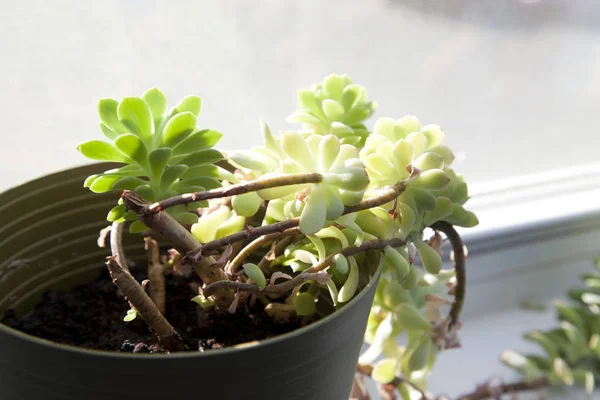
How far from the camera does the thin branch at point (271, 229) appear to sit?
1.30 ft

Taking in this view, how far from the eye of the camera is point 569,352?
1.01 meters

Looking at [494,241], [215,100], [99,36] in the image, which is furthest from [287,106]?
[494,241]

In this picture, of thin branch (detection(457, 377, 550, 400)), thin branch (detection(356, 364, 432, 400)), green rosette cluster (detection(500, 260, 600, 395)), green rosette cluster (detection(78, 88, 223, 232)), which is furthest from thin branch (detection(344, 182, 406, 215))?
green rosette cluster (detection(500, 260, 600, 395))

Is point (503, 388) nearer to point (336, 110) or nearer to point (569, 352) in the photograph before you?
point (569, 352)

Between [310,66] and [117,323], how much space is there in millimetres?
525

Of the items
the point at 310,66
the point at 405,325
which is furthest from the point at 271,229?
the point at 310,66

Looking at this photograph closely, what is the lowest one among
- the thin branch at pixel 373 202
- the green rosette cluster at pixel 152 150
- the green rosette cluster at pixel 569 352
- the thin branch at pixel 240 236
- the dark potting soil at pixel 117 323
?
the green rosette cluster at pixel 569 352

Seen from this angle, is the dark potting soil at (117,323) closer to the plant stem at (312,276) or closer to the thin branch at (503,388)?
the plant stem at (312,276)

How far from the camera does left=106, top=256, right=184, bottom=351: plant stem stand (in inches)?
14.7

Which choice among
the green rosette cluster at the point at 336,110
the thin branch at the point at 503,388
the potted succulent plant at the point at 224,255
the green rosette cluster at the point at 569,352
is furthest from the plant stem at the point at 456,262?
the green rosette cluster at the point at 569,352

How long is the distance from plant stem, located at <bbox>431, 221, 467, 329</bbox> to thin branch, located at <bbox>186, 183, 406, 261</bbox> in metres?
0.11

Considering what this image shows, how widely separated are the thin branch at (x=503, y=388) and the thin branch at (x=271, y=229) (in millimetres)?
575

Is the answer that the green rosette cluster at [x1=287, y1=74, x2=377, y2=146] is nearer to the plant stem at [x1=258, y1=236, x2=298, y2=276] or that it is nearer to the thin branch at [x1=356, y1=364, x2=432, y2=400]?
the plant stem at [x1=258, y1=236, x2=298, y2=276]

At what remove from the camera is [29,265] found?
53 cm
